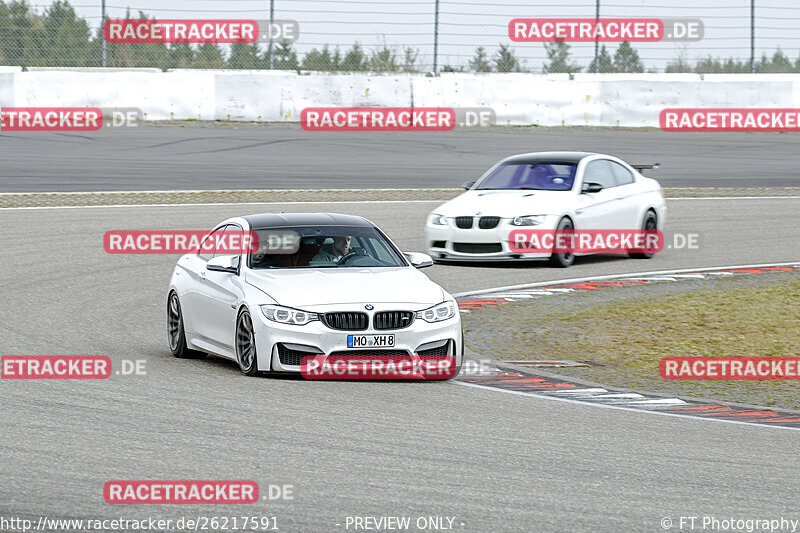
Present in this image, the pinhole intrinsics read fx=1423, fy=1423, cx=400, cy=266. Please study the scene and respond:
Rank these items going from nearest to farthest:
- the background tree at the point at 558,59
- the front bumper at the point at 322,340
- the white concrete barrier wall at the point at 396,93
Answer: the front bumper at the point at 322,340 < the white concrete barrier wall at the point at 396,93 < the background tree at the point at 558,59

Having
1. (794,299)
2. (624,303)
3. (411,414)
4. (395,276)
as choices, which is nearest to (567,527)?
(411,414)

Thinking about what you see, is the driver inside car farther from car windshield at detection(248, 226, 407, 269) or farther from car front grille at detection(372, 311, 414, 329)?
car front grille at detection(372, 311, 414, 329)

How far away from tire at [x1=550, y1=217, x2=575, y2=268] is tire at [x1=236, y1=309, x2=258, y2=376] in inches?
322

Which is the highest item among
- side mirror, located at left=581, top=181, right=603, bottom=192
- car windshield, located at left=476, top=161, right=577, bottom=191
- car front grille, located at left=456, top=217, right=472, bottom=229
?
car windshield, located at left=476, top=161, right=577, bottom=191

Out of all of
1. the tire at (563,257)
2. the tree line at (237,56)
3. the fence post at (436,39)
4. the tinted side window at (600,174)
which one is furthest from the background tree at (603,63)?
the tire at (563,257)

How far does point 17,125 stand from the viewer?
101 ft

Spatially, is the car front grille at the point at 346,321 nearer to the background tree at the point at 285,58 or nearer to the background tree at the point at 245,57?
the background tree at the point at 285,58

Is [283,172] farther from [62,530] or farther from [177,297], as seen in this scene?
[62,530]

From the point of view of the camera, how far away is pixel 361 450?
806 cm

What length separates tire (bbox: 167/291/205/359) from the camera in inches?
475
